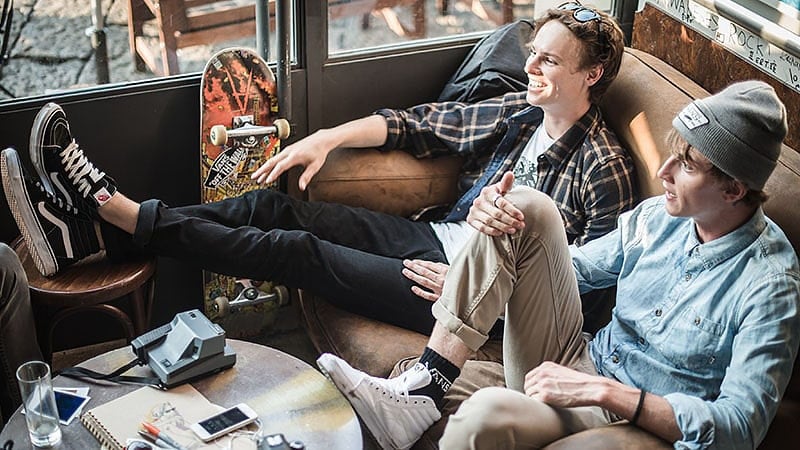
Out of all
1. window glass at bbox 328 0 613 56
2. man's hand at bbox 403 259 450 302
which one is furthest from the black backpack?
man's hand at bbox 403 259 450 302

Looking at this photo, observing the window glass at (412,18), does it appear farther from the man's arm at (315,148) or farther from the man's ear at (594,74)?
the man's ear at (594,74)

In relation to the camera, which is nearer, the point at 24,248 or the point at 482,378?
the point at 482,378

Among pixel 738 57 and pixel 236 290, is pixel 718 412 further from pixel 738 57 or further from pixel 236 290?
pixel 236 290

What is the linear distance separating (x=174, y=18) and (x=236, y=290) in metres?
0.85

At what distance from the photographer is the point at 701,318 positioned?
81.0 inches

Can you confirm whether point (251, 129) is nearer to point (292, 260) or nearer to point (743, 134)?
Answer: point (292, 260)

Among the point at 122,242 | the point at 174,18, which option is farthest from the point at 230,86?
the point at 122,242

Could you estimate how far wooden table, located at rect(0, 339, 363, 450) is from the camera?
6.53 feet

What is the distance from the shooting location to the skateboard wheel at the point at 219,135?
2824 millimetres

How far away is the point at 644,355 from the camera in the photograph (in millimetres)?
2176

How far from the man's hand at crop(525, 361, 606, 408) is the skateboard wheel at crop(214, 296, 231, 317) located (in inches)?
50.0

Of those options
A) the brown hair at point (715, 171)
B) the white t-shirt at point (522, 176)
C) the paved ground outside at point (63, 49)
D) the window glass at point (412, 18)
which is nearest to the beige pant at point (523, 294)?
the brown hair at point (715, 171)

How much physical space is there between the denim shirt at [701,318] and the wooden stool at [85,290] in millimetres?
1156

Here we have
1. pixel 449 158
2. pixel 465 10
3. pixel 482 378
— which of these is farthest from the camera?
pixel 465 10
